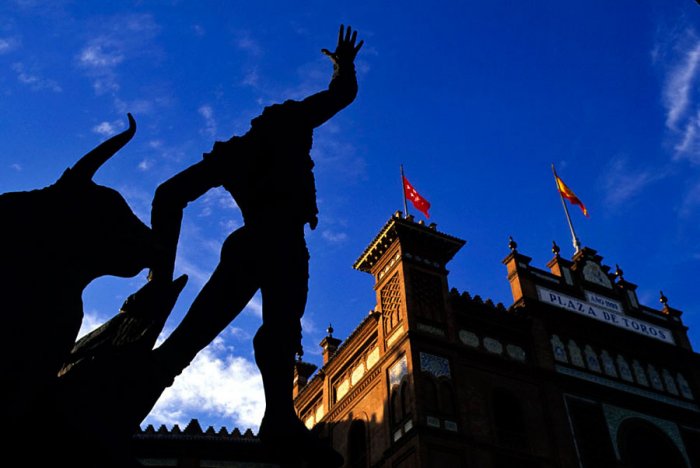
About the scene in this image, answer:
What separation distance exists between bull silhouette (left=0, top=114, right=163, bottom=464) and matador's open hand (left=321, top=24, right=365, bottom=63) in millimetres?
1605

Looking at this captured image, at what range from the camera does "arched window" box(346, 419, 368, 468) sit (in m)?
22.4

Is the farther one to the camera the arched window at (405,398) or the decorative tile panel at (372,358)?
the decorative tile panel at (372,358)

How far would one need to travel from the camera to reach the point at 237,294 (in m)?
2.93

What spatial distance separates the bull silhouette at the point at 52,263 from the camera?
203cm

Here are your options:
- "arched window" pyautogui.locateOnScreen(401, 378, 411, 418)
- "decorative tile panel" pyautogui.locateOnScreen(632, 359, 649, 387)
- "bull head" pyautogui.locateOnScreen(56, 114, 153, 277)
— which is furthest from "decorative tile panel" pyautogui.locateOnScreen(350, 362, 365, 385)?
"bull head" pyautogui.locateOnScreen(56, 114, 153, 277)

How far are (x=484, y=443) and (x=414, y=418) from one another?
2156 mm

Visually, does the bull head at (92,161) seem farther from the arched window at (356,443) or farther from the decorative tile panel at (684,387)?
the decorative tile panel at (684,387)

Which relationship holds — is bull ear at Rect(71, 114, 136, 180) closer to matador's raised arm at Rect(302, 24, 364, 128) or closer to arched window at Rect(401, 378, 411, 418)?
matador's raised arm at Rect(302, 24, 364, 128)

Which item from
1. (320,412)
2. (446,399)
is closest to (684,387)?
(446,399)

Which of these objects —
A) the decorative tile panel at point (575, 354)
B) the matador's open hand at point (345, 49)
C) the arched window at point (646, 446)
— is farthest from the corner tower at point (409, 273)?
the matador's open hand at point (345, 49)

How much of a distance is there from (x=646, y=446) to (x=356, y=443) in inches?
360

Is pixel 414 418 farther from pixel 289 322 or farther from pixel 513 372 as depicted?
pixel 289 322

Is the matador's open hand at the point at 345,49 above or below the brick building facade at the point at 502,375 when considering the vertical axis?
below

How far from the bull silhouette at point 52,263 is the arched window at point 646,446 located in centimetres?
2244
